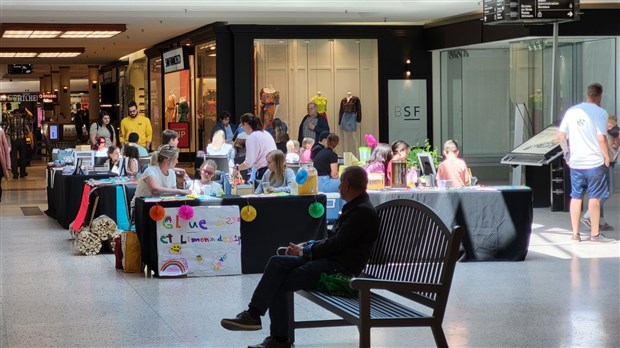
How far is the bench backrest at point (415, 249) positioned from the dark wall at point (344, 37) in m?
15.9

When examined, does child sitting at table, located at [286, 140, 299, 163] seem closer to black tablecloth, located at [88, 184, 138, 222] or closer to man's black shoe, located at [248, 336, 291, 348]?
black tablecloth, located at [88, 184, 138, 222]

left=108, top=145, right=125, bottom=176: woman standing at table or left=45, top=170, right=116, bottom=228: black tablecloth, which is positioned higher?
left=108, top=145, right=125, bottom=176: woman standing at table

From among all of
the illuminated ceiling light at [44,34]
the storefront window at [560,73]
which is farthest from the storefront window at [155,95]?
the storefront window at [560,73]

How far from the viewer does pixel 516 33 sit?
18.7 meters

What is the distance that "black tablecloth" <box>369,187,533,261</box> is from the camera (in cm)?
1041

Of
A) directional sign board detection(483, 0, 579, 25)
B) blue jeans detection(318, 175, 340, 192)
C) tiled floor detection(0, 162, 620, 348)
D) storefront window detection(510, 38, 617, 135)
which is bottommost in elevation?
tiled floor detection(0, 162, 620, 348)

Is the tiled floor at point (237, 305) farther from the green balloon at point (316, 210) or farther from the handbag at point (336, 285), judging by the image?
the green balloon at point (316, 210)

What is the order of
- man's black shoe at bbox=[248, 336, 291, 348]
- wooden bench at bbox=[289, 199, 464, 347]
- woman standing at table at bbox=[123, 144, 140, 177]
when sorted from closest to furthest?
wooden bench at bbox=[289, 199, 464, 347] < man's black shoe at bbox=[248, 336, 291, 348] < woman standing at table at bbox=[123, 144, 140, 177]

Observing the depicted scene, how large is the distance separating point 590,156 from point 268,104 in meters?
11.7

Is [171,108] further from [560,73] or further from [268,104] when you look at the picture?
[560,73]

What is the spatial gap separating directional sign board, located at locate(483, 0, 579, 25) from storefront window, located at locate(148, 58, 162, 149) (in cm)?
1541

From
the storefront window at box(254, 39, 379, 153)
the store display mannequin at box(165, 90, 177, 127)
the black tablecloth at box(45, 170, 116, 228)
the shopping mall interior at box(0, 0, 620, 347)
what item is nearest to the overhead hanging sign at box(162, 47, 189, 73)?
the shopping mall interior at box(0, 0, 620, 347)

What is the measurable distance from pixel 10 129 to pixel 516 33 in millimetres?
16725

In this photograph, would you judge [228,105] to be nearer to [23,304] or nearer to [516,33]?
[516,33]
